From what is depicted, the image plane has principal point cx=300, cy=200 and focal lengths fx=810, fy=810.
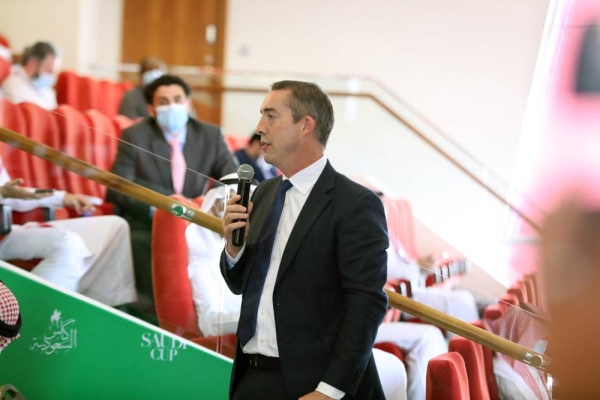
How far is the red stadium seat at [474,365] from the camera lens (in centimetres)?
235

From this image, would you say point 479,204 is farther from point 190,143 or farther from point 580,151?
point 580,151

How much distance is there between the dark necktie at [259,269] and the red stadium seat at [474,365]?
31.6 inches

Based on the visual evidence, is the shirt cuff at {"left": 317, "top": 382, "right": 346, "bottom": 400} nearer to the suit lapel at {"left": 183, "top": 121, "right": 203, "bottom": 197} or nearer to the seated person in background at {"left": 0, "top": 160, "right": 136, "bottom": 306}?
the seated person in background at {"left": 0, "top": 160, "right": 136, "bottom": 306}

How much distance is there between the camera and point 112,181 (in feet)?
8.71

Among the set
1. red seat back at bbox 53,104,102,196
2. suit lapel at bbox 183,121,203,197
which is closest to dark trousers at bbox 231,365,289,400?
red seat back at bbox 53,104,102,196

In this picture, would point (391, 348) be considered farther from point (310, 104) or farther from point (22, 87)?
point (22, 87)

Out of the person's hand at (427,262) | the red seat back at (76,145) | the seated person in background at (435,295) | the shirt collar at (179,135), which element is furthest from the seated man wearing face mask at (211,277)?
the person's hand at (427,262)

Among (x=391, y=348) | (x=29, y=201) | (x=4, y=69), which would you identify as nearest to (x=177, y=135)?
(x=29, y=201)

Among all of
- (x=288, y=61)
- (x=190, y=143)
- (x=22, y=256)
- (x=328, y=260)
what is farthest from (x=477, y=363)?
(x=288, y=61)

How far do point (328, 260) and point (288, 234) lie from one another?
0.13m

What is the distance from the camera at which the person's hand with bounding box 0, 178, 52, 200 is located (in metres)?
2.78

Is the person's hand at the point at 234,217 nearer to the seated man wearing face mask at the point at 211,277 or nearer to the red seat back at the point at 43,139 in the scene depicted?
the seated man wearing face mask at the point at 211,277

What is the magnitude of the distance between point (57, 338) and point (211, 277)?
0.54 metres

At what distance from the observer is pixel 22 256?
8.94 feet
